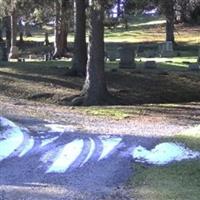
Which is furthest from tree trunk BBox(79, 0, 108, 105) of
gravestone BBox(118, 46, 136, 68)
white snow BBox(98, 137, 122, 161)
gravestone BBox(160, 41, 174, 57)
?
gravestone BBox(160, 41, 174, 57)

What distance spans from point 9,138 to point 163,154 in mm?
2886

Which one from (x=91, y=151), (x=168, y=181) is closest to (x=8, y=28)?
(x=91, y=151)

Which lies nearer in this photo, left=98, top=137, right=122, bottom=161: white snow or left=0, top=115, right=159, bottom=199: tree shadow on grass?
left=0, top=115, right=159, bottom=199: tree shadow on grass

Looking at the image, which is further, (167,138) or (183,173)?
(167,138)

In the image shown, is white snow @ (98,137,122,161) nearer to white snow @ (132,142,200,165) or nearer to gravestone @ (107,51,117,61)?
white snow @ (132,142,200,165)

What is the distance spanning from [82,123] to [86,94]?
7096 mm

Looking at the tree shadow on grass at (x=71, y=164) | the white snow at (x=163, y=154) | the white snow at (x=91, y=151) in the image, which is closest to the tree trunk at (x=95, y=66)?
the tree shadow on grass at (x=71, y=164)

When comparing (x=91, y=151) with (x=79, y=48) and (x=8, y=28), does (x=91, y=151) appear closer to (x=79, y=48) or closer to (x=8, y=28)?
(x=79, y=48)

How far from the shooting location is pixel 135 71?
2889cm

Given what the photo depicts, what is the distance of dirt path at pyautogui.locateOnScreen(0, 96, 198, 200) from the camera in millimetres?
7898

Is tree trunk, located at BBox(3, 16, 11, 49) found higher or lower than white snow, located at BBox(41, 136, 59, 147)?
higher

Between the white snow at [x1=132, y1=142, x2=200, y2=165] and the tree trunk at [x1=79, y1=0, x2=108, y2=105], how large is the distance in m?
9.84

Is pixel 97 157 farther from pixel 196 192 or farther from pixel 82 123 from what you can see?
pixel 82 123

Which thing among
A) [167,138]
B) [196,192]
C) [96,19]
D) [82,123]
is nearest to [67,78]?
[96,19]
